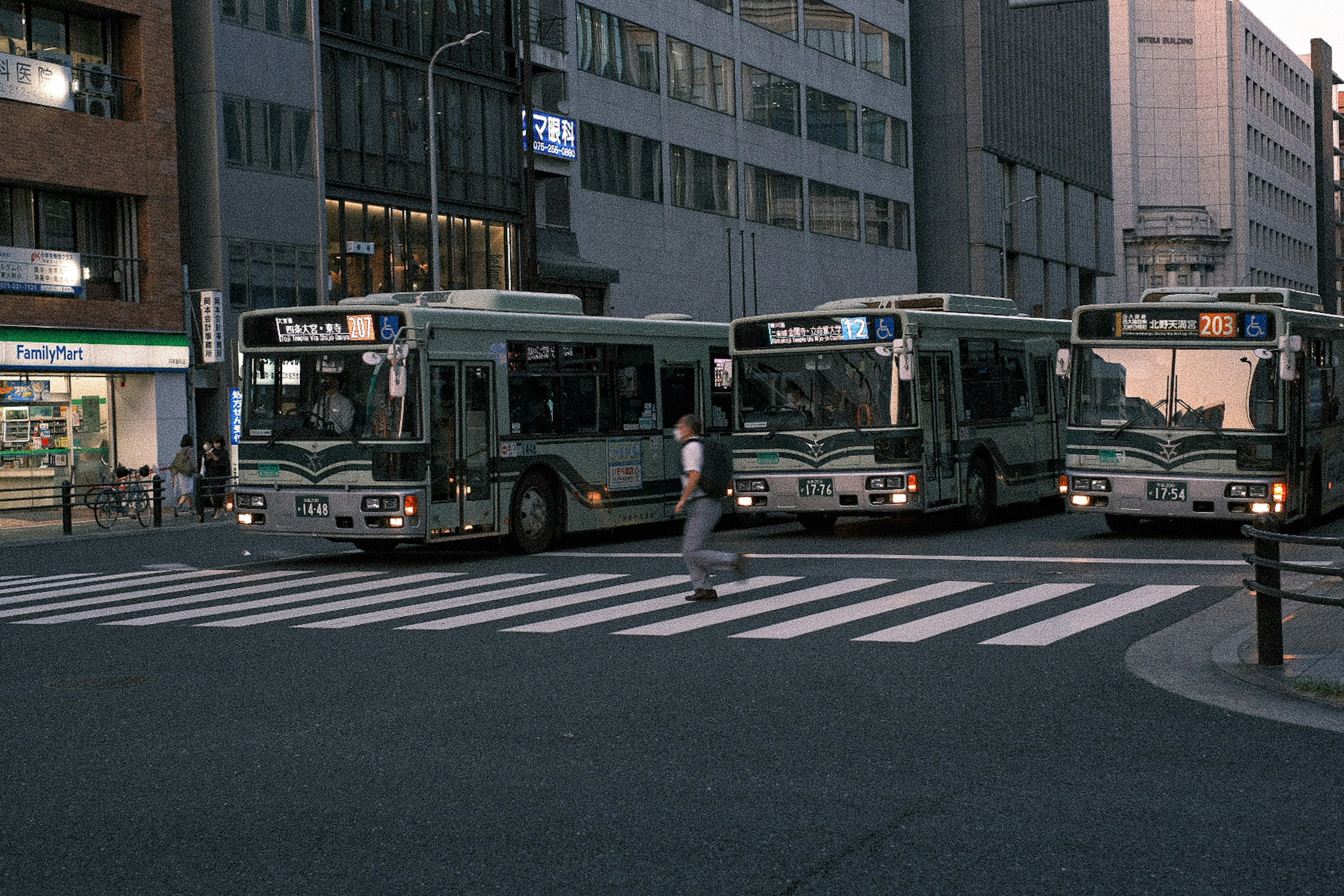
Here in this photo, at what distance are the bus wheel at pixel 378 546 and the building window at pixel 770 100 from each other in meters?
39.0

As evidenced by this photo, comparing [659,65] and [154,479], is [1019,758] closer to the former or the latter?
[154,479]

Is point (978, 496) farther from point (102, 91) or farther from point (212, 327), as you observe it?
point (102, 91)

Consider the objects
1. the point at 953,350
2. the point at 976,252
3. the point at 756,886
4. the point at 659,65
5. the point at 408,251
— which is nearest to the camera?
the point at 756,886

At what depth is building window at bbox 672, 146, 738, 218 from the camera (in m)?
54.7

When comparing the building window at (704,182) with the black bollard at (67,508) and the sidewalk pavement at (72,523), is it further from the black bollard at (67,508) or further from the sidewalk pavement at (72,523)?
the black bollard at (67,508)

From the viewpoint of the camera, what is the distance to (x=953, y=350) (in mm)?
22625

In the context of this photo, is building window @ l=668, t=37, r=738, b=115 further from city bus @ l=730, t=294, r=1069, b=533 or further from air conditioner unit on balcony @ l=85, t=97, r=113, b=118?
city bus @ l=730, t=294, r=1069, b=533

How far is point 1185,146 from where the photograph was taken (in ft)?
411

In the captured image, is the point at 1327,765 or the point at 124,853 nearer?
the point at 124,853

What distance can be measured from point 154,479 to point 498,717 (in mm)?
22681

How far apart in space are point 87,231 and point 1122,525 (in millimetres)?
23329

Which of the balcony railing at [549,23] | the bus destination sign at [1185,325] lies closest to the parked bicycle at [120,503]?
the bus destination sign at [1185,325]

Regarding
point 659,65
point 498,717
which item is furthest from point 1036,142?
point 498,717

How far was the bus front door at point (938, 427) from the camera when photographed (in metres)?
21.6
